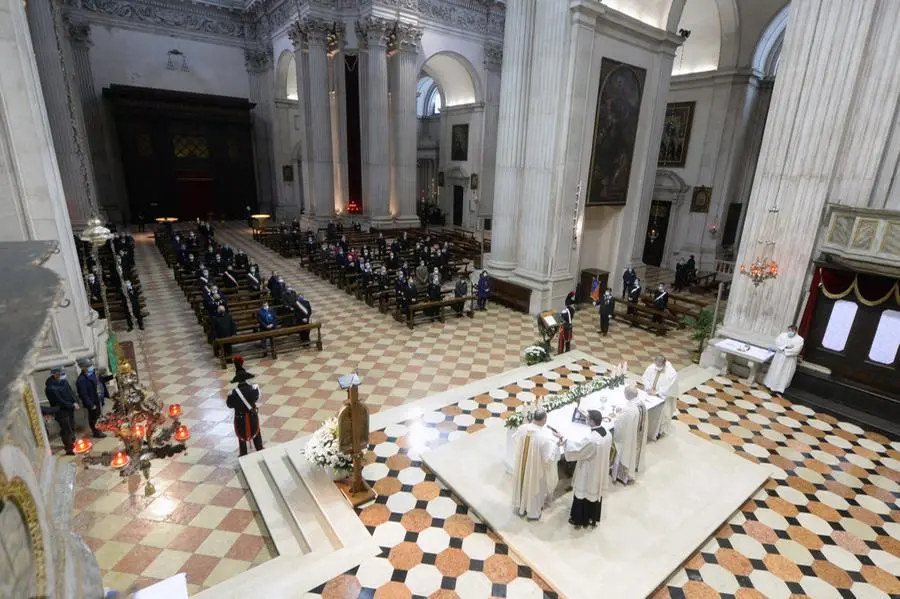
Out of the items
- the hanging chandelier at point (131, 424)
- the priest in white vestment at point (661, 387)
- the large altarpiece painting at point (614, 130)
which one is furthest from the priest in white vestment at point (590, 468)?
the large altarpiece painting at point (614, 130)

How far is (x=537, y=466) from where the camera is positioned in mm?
4887

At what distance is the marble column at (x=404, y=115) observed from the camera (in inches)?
816

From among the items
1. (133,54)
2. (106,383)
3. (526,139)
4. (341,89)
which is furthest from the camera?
Result: (133,54)

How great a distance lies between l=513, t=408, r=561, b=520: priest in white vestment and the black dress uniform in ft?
10.6

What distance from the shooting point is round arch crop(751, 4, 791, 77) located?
1489cm

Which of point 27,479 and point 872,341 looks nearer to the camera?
point 27,479

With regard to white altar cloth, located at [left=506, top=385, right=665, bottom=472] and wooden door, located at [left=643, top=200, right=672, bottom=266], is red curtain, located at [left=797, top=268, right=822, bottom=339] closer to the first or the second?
white altar cloth, located at [left=506, top=385, right=665, bottom=472]

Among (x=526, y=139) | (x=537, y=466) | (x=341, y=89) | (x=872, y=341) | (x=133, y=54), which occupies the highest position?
(x=133, y=54)

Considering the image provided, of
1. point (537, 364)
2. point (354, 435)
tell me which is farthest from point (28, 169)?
point (537, 364)

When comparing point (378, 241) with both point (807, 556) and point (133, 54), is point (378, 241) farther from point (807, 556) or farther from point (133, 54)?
point (133, 54)

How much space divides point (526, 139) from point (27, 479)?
1192 centimetres

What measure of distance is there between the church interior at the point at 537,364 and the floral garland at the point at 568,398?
4 cm

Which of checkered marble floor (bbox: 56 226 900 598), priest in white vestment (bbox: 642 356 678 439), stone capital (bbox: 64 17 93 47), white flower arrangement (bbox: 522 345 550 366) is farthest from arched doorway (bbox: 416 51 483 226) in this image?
priest in white vestment (bbox: 642 356 678 439)

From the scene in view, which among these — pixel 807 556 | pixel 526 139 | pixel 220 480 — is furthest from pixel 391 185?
pixel 807 556
